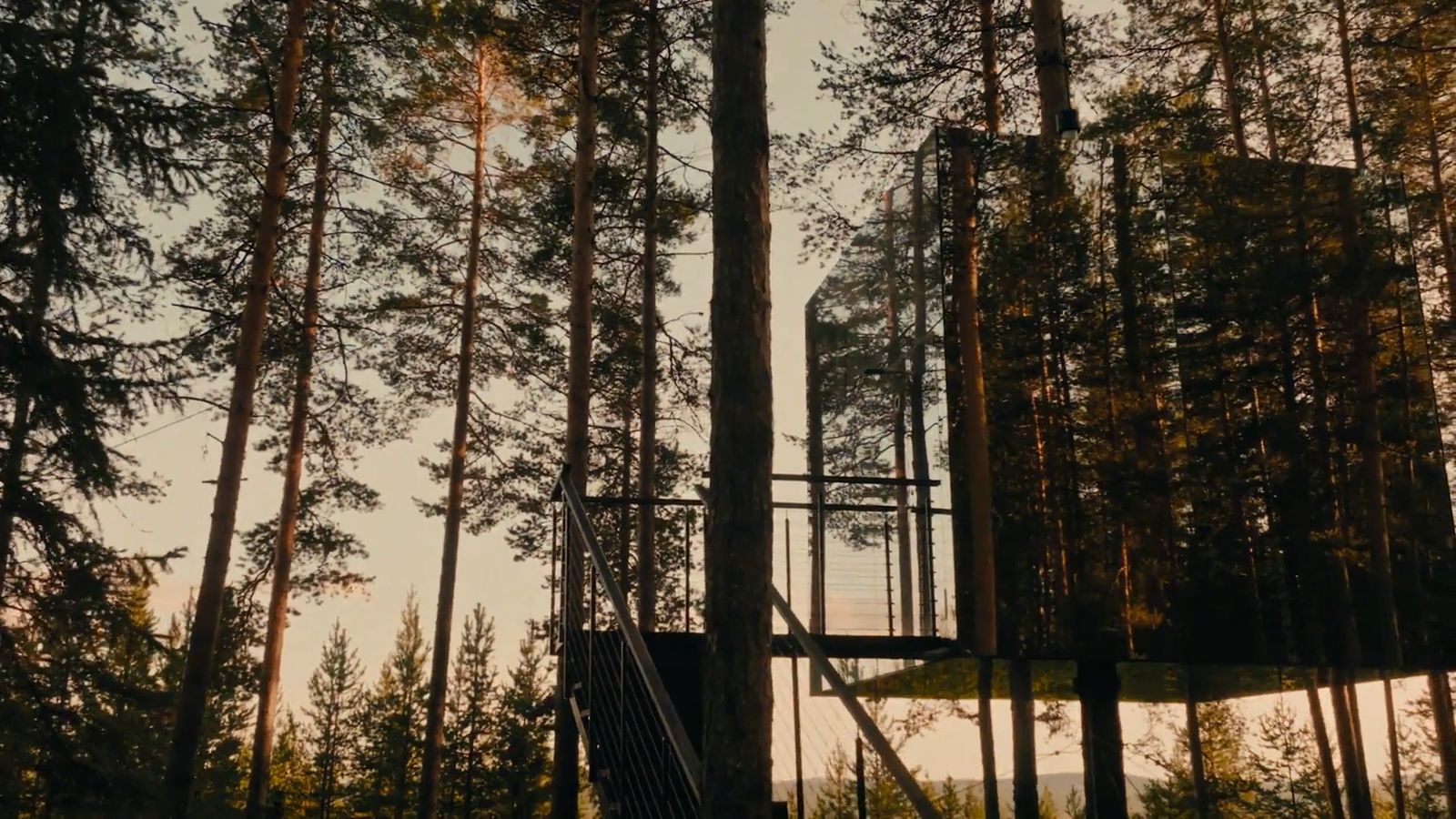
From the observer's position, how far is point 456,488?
42.5ft

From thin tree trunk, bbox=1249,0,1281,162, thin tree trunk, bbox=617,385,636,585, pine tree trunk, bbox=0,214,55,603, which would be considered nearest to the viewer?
pine tree trunk, bbox=0,214,55,603

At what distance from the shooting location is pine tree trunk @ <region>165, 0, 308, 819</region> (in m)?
7.83

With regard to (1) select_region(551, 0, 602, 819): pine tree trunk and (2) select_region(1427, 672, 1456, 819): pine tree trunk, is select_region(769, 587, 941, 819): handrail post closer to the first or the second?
(1) select_region(551, 0, 602, 819): pine tree trunk

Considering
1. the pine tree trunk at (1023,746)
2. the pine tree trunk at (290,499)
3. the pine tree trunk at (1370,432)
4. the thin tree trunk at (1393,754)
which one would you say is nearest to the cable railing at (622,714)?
the pine tree trunk at (1023,746)

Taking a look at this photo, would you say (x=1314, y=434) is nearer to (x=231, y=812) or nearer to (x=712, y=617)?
(x=712, y=617)

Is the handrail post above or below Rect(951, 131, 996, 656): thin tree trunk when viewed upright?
below

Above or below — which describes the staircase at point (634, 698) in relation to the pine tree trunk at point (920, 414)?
below

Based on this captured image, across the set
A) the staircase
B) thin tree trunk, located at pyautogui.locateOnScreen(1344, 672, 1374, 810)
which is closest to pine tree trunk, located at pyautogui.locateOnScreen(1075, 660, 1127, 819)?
the staircase

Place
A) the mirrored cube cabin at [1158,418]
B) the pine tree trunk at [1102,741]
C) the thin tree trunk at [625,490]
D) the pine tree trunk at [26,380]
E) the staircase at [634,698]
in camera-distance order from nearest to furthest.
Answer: the staircase at [634,698]
the mirrored cube cabin at [1158,418]
the pine tree trunk at [1102,741]
the pine tree trunk at [26,380]
the thin tree trunk at [625,490]

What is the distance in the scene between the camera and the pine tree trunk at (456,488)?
1208 cm

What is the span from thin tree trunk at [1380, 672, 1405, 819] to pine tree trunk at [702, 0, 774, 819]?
9.06 m

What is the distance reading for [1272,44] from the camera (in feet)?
35.4

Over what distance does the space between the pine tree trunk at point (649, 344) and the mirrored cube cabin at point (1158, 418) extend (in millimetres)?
3589

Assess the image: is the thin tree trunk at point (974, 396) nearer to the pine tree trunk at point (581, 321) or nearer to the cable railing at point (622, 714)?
the cable railing at point (622, 714)
